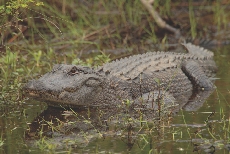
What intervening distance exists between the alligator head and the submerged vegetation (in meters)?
0.19

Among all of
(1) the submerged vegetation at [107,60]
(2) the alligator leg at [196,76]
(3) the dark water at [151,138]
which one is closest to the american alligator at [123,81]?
(2) the alligator leg at [196,76]

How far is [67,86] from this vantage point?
693 centimetres

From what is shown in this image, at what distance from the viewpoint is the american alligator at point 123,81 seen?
6875mm

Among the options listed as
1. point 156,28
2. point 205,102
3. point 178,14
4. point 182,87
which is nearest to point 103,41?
point 156,28

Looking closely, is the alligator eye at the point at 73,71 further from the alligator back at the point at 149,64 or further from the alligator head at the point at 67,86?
the alligator back at the point at 149,64

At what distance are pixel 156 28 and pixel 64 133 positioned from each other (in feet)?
23.8

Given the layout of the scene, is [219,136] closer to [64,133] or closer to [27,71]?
[64,133]

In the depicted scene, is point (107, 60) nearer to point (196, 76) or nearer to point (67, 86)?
point (196, 76)

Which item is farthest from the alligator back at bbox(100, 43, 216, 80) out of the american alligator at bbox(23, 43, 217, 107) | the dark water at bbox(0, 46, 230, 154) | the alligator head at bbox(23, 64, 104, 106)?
the dark water at bbox(0, 46, 230, 154)

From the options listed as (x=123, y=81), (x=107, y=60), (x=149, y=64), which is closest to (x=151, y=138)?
(x=123, y=81)

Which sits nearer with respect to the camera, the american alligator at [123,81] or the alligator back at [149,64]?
the american alligator at [123,81]

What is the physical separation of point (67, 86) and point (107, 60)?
2081 millimetres

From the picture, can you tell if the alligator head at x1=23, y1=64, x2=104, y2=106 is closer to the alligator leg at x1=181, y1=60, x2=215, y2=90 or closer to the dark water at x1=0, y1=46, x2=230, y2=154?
the dark water at x1=0, y1=46, x2=230, y2=154

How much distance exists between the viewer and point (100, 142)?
17.5 feet
